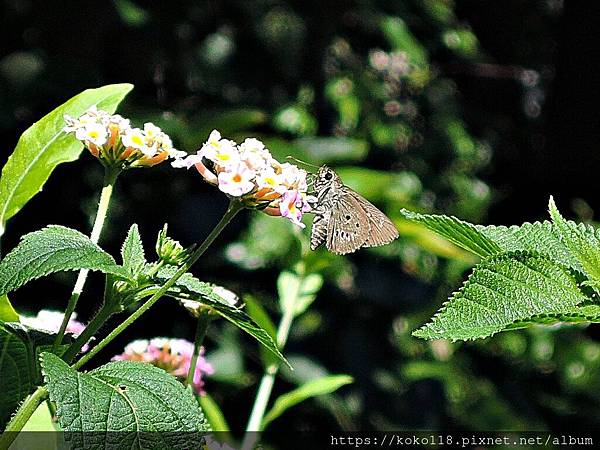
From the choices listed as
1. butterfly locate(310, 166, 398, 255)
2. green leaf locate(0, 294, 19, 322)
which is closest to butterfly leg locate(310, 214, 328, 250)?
butterfly locate(310, 166, 398, 255)

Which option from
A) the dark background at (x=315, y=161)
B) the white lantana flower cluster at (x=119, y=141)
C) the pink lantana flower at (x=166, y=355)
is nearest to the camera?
the white lantana flower cluster at (x=119, y=141)

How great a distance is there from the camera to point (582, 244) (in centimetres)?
45

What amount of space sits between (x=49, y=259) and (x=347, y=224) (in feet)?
1.19

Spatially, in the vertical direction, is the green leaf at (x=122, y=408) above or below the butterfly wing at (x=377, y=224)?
above

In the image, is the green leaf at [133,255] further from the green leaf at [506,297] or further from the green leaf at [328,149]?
the green leaf at [328,149]

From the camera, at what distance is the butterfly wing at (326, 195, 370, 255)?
0.69m

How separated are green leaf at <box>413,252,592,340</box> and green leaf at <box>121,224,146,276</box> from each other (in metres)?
0.14

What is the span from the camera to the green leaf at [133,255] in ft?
1.40

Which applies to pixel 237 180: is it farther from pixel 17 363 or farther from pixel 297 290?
pixel 297 290

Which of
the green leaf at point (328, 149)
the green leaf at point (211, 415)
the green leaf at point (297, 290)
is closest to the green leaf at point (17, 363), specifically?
the green leaf at point (211, 415)

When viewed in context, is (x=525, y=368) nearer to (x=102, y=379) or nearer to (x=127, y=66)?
(x=127, y=66)

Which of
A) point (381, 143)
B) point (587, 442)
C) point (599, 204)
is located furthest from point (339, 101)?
point (599, 204)

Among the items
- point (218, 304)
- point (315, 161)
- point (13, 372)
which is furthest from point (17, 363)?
point (315, 161)

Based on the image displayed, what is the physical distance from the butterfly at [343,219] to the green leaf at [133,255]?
216mm
